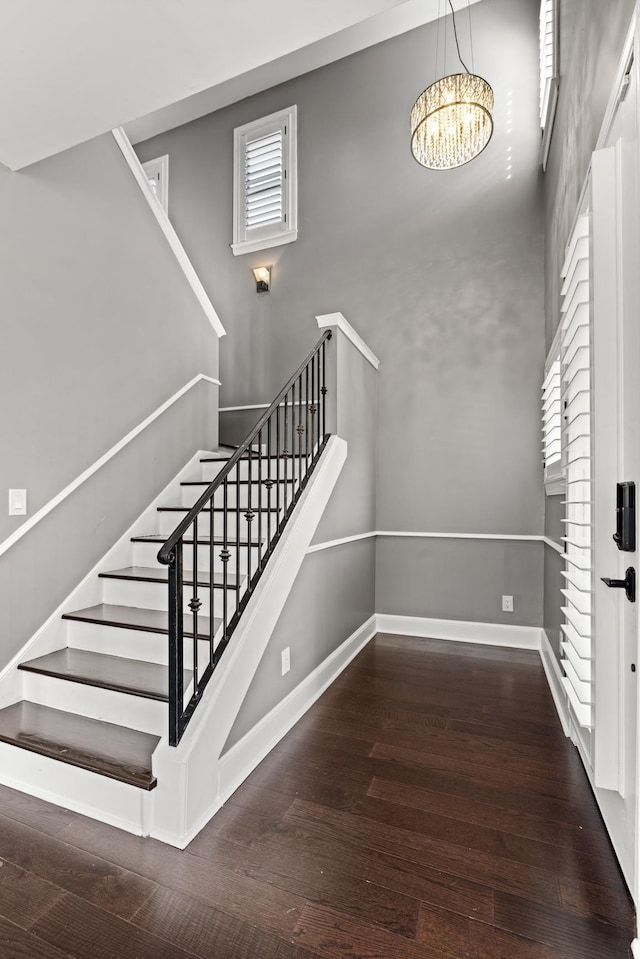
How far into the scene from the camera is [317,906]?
54.5 inches

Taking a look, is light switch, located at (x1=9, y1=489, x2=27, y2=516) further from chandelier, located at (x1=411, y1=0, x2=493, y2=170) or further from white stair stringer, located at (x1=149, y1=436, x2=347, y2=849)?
chandelier, located at (x1=411, y1=0, x2=493, y2=170)

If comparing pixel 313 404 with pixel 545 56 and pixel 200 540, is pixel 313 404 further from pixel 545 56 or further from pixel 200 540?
pixel 545 56

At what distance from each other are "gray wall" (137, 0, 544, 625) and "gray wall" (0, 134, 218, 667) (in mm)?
1546

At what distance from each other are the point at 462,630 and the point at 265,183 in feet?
14.9

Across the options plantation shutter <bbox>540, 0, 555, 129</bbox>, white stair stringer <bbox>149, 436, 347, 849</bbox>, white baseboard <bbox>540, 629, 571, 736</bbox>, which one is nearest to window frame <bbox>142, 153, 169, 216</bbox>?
plantation shutter <bbox>540, 0, 555, 129</bbox>

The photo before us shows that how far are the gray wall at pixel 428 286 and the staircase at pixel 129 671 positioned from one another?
1364 mm

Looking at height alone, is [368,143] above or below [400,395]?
above

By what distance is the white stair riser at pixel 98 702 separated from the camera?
6.59ft

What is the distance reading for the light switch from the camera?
2.37m

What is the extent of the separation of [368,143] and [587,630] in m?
4.41

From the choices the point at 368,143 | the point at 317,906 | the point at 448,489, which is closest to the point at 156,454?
the point at 448,489

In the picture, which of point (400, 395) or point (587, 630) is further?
point (400, 395)

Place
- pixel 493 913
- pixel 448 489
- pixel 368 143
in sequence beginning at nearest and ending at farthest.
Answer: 1. pixel 493 913
2. pixel 448 489
3. pixel 368 143

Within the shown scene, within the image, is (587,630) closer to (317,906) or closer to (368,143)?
(317,906)
